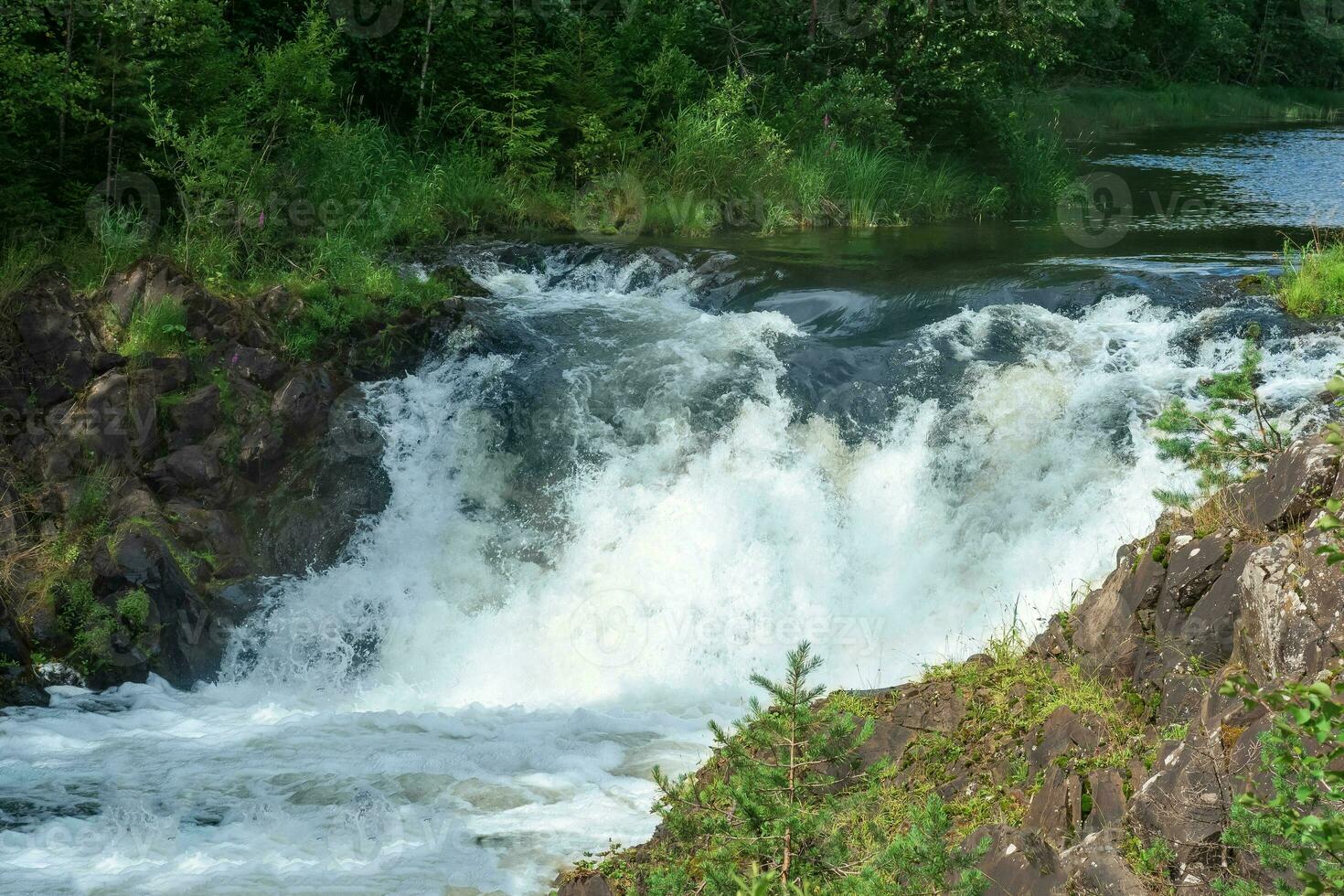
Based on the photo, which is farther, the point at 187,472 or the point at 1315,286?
the point at 1315,286

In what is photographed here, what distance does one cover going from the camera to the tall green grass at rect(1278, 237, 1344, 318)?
30.0 ft

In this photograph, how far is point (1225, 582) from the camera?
16.7 ft

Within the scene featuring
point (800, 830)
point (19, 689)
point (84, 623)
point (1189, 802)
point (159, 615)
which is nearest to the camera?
point (800, 830)

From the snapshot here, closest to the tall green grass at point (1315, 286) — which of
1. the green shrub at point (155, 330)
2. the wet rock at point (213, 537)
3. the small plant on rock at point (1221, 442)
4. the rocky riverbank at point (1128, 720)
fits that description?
the small plant on rock at point (1221, 442)

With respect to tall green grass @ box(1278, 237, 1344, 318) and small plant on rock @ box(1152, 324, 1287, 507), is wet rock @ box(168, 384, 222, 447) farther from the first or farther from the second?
tall green grass @ box(1278, 237, 1344, 318)

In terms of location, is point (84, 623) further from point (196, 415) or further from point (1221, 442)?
point (1221, 442)

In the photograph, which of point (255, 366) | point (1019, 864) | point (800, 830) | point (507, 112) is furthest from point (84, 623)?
point (507, 112)

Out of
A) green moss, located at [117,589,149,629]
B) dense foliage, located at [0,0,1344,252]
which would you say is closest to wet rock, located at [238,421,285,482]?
green moss, located at [117,589,149,629]

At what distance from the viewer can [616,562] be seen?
324 inches

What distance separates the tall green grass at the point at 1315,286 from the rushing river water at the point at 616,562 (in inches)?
9.4

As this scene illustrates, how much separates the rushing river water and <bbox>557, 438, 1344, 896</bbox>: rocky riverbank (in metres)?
1.18

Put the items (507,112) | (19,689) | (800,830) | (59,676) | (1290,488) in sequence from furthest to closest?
(507,112), (59,676), (19,689), (1290,488), (800,830)

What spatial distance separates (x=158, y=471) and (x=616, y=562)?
10.5 feet

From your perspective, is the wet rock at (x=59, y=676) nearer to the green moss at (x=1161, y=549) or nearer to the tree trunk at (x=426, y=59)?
the green moss at (x=1161, y=549)
